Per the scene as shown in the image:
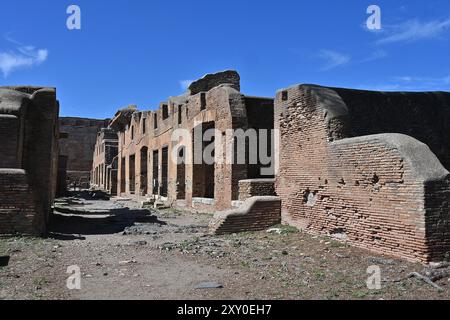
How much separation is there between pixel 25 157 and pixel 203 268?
7571mm

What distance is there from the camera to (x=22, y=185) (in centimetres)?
941

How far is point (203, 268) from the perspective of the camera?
7125 mm

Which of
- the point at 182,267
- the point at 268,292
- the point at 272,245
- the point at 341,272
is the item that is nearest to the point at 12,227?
the point at 182,267

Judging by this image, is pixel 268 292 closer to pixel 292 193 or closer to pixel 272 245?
pixel 272 245

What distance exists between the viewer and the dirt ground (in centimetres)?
548

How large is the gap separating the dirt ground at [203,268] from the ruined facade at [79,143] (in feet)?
150

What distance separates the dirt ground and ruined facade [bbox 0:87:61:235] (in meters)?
0.53

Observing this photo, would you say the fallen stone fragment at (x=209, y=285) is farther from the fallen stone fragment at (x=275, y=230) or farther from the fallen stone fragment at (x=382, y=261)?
the fallen stone fragment at (x=275, y=230)

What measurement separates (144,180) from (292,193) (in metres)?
17.9

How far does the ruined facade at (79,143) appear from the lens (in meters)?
54.0
